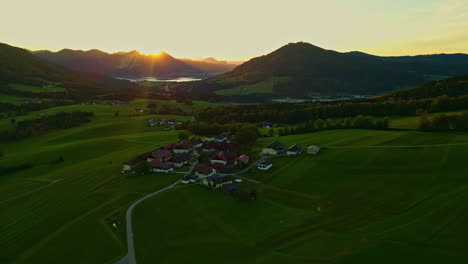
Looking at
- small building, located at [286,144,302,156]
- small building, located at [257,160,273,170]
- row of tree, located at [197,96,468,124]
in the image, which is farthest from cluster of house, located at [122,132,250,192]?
row of tree, located at [197,96,468,124]

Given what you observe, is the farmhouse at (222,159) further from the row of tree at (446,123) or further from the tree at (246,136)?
the row of tree at (446,123)

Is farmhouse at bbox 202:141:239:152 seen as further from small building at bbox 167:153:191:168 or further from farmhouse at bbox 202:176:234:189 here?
farmhouse at bbox 202:176:234:189

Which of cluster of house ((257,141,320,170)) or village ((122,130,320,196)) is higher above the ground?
cluster of house ((257,141,320,170))

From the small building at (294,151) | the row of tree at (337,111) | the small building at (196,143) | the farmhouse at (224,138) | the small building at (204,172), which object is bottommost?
the small building at (204,172)

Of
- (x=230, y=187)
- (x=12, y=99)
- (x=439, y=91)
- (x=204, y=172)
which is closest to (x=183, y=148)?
(x=204, y=172)

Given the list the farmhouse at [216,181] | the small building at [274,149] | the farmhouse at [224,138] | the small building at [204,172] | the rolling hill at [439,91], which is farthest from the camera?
the rolling hill at [439,91]

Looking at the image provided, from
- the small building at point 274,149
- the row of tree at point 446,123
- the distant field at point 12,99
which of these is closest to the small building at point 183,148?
the small building at point 274,149

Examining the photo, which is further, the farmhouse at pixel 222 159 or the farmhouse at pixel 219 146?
the farmhouse at pixel 219 146

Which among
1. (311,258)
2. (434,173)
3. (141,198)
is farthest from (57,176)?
(434,173)

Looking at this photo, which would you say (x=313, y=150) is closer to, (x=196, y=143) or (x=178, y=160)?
(x=178, y=160)
